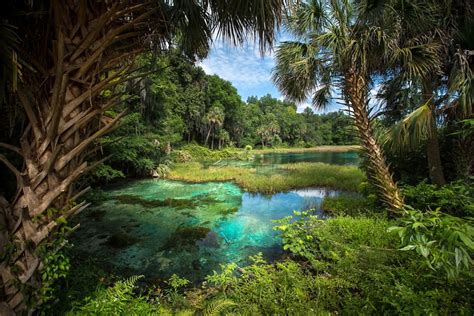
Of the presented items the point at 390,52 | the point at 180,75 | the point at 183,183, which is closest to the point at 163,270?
the point at 390,52

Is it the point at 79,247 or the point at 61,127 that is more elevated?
the point at 61,127

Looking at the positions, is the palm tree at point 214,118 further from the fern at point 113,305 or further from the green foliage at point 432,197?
the fern at point 113,305

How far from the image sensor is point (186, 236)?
19.4 feet

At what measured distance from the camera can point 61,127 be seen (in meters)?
1.48

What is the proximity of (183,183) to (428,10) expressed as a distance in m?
12.7

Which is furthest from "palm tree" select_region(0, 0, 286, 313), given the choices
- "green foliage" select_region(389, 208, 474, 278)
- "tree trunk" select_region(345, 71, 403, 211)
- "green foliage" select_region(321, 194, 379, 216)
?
"green foliage" select_region(321, 194, 379, 216)

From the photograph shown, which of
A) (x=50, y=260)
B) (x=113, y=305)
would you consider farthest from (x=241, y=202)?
(x=50, y=260)

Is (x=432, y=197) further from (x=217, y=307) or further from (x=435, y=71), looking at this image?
(x=217, y=307)

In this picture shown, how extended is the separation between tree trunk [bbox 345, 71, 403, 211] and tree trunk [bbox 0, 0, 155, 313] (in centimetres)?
446

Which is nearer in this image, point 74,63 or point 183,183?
point 74,63

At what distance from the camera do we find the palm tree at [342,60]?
4352 mm

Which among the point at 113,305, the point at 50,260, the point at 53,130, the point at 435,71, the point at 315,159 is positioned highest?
the point at 435,71

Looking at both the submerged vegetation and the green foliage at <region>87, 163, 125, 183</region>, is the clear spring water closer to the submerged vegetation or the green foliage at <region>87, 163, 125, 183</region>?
the submerged vegetation

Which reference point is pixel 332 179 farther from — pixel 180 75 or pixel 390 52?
pixel 180 75
